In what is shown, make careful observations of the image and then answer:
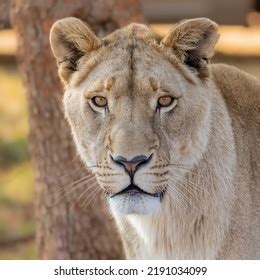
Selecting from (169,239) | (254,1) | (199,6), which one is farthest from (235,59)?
(169,239)

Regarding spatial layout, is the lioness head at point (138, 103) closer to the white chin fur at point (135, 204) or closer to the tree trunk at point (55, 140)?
the white chin fur at point (135, 204)

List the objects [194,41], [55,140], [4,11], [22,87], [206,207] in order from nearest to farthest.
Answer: [194,41] → [206,207] → [55,140] → [4,11] → [22,87]

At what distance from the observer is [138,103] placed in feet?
9.73

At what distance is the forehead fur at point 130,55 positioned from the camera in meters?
3.05

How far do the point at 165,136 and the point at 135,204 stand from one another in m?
0.24

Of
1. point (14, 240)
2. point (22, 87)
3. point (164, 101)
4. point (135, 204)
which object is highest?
point (164, 101)

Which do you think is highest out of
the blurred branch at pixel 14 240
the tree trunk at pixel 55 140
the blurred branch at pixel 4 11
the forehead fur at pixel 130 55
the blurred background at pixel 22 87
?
the forehead fur at pixel 130 55

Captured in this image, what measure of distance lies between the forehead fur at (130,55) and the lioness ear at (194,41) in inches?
1.2

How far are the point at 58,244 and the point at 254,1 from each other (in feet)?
19.2

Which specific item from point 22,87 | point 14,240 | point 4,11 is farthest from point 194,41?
point 22,87

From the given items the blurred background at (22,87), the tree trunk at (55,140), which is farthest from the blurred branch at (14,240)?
the tree trunk at (55,140)

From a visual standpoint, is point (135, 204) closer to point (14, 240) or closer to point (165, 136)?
point (165, 136)

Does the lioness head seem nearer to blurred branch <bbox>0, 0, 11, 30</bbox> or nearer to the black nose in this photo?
the black nose
